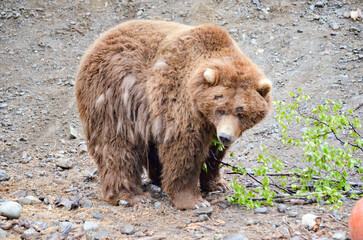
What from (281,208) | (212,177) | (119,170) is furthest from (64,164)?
(281,208)

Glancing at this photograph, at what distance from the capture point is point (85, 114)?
5.79 m

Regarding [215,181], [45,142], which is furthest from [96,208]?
[45,142]

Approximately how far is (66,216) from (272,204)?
2414 mm

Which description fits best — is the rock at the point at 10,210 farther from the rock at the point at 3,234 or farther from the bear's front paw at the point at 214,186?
the bear's front paw at the point at 214,186

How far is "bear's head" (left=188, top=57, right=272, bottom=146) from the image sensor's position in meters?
4.63

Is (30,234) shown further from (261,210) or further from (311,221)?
(311,221)

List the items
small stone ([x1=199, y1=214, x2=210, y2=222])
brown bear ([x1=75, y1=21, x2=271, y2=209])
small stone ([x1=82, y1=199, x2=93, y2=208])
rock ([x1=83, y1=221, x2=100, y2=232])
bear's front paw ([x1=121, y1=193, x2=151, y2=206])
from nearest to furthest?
rock ([x1=83, y1=221, x2=100, y2=232]), brown bear ([x1=75, y1=21, x2=271, y2=209]), small stone ([x1=199, y1=214, x2=210, y2=222]), small stone ([x1=82, y1=199, x2=93, y2=208]), bear's front paw ([x1=121, y1=193, x2=151, y2=206])

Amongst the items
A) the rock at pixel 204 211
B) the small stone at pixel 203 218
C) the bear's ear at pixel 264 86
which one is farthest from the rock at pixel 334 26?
the small stone at pixel 203 218

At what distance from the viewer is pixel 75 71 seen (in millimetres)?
10383

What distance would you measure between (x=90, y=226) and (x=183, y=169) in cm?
136

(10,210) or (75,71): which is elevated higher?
(10,210)

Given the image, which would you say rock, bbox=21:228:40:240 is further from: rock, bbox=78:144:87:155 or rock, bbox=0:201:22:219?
rock, bbox=78:144:87:155

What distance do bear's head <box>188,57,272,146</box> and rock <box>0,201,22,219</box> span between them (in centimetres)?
227

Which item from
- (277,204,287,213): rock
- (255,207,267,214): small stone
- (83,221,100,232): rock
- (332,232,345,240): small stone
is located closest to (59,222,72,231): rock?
(83,221,100,232): rock
